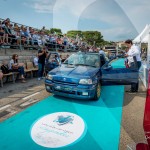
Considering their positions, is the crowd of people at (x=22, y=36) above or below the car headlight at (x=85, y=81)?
above

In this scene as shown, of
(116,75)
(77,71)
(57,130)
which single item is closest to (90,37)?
(116,75)

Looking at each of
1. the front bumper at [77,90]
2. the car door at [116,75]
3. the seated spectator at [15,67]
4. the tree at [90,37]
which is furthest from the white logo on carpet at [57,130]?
the tree at [90,37]

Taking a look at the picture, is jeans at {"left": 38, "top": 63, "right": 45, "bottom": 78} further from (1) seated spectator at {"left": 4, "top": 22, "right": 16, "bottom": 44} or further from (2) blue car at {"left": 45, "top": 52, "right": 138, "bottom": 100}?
(2) blue car at {"left": 45, "top": 52, "right": 138, "bottom": 100}

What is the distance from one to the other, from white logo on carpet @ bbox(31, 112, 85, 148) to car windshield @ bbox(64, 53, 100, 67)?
8.59 feet

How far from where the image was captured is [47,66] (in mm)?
10344

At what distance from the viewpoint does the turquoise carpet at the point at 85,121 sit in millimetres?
3449

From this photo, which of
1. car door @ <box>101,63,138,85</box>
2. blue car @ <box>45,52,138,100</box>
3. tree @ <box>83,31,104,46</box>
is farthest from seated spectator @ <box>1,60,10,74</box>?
tree @ <box>83,31,104,46</box>

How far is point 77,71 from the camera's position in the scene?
6113 mm

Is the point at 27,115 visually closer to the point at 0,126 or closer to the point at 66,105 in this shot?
the point at 0,126

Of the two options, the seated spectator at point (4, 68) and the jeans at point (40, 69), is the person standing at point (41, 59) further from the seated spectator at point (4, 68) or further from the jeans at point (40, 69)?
the seated spectator at point (4, 68)

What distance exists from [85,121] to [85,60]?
10.3 feet

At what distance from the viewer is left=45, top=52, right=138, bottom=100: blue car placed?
223 inches

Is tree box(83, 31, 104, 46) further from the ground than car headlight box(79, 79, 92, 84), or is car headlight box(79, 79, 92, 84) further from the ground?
tree box(83, 31, 104, 46)

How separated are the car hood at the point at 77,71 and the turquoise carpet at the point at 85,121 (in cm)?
92
